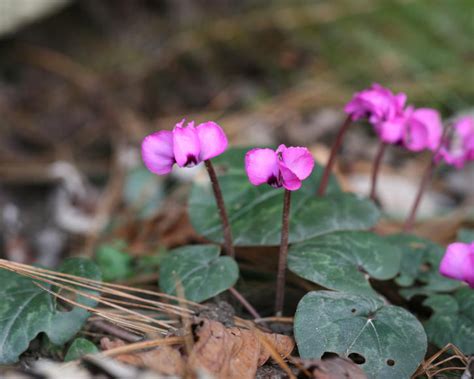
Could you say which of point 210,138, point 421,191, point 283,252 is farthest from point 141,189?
point 210,138

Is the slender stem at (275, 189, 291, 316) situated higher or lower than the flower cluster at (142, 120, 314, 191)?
lower

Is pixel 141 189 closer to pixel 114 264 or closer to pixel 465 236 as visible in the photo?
pixel 114 264

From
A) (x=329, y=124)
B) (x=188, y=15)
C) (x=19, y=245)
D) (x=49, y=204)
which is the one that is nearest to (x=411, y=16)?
(x=329, y=124)

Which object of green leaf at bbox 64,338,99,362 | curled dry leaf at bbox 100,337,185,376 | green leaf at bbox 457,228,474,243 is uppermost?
curled dry leaf at bbox 100,337,185,376

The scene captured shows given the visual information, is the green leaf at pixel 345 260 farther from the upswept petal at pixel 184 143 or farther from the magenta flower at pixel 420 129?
the upswept petal at pixel 184 143

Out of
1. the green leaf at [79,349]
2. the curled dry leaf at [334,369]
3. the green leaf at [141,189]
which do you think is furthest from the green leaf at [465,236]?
the green leaf at [141,189]

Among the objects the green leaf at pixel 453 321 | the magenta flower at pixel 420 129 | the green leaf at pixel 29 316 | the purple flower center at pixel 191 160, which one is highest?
the purple flower center at pixel 191 160

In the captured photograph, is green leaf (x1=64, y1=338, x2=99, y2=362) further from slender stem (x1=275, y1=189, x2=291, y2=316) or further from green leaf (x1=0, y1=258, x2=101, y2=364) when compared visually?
slender stem (x1=275, y1=189, x2=291, y2=316)

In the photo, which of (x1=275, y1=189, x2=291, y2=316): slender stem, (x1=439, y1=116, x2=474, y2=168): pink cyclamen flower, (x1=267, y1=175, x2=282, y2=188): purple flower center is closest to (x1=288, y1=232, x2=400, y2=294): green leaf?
(x1=275, y1=189, x2=291, y2=316): slender stem
